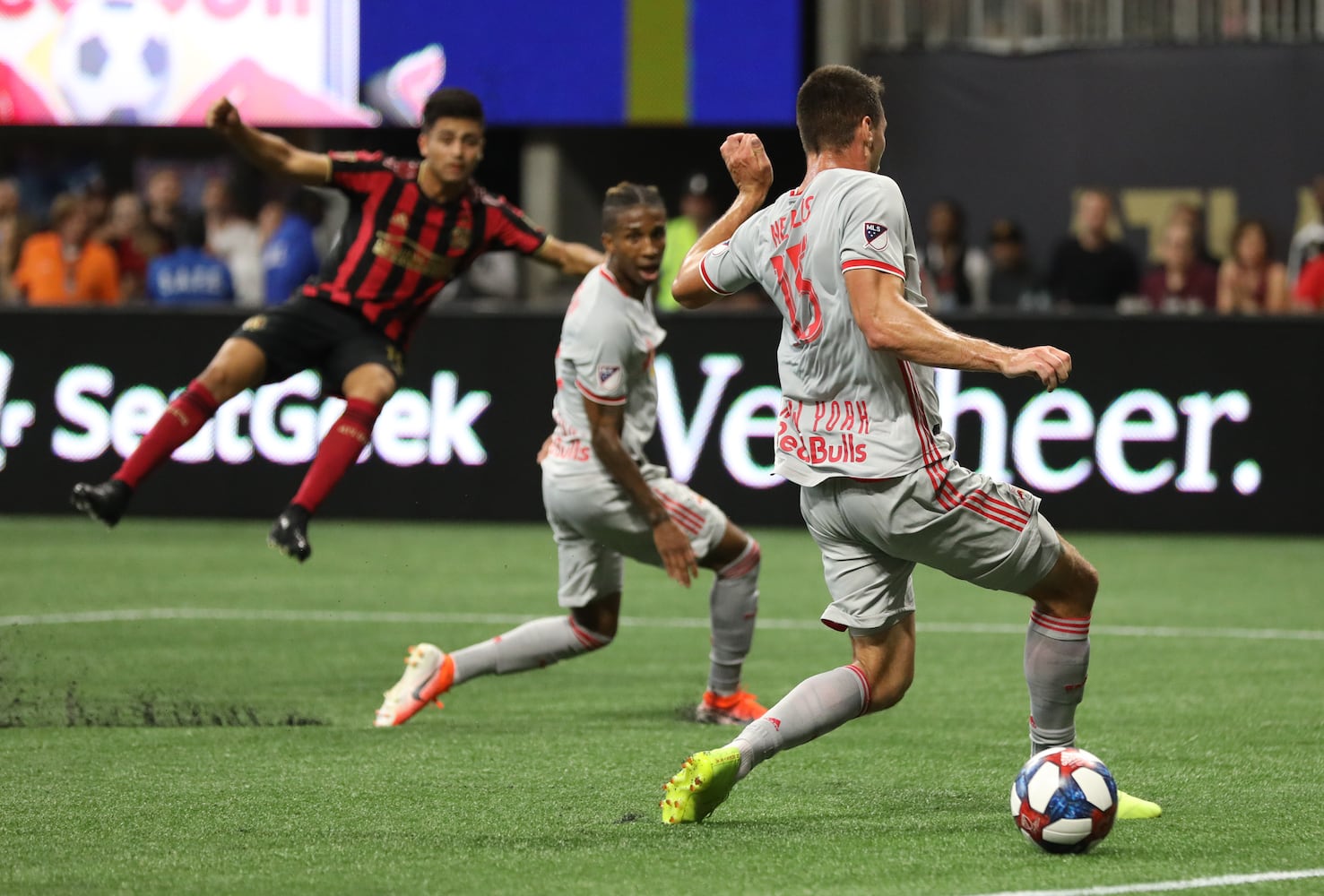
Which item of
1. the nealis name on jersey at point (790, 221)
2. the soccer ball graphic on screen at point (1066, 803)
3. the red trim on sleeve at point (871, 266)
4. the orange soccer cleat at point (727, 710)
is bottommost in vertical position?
the orange soccer cleat at point (727, 710)

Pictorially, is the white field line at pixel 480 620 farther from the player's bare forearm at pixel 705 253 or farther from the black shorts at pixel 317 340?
the player's bare forearm at pixel 705 253

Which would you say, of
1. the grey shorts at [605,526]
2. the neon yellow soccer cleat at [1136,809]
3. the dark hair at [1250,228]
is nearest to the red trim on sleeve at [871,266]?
the neon yellow soccer cleat at [1136,809]

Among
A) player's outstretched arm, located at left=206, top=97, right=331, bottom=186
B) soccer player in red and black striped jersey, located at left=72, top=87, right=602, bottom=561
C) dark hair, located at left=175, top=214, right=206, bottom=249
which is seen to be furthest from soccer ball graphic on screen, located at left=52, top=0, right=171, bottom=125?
player's outstretched arm, located at left=206, top=97, right=331, bottom=186

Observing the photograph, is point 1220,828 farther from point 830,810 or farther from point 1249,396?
point 1249,396

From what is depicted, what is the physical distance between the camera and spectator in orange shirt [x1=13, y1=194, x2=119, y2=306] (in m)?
16.7

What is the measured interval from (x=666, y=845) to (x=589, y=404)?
2.43 meters

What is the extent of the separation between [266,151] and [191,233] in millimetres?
8877

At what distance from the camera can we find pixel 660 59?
18.9 meters

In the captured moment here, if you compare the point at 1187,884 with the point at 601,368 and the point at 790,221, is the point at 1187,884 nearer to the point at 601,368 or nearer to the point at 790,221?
the point at 790,221

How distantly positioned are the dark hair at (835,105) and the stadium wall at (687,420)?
877cm

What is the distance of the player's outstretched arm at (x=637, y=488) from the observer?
7.35 meters

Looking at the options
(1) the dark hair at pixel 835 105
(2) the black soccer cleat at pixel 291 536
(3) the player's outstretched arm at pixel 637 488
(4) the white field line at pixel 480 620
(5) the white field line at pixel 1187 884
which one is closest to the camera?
(5) the white field line at pixel 1187 884

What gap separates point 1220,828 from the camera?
18.7 ft

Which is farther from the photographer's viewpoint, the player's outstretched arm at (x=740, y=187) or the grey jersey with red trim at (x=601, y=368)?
the grey jersey with red trim at (x=601, y=368)
